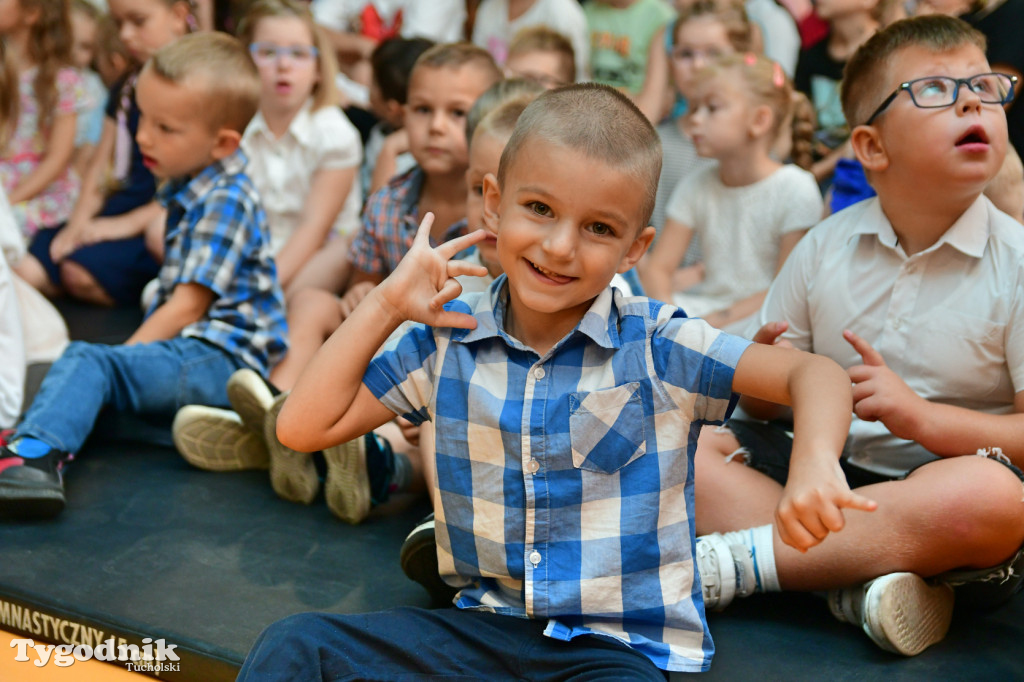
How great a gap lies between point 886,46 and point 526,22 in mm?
1770

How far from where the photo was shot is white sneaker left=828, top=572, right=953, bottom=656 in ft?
3.89

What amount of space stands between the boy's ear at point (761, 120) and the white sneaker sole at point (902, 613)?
126 cm

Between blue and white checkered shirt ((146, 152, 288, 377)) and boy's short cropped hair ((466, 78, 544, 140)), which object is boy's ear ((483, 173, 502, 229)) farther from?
blue and white checkered shirt ((146, 152, 288, 377))

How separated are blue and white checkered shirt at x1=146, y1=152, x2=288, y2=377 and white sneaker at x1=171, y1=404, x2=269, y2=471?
201 mm

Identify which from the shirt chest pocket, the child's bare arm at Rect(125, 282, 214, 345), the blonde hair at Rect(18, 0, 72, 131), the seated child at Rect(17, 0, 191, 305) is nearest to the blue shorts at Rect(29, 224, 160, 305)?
the seated child at Rect(17, 0, 191, 305)

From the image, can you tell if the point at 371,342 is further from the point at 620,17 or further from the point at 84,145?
the point at 84,145

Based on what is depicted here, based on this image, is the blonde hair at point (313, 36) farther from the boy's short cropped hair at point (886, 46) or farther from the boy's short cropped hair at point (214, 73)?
the boy's short cropped hair at point (886, 46)

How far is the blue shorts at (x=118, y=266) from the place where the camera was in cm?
272

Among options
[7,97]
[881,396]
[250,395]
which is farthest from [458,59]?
[7,97]

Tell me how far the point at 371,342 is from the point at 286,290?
1404 mm

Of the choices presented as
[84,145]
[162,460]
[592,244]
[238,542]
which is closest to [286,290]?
[162,460]

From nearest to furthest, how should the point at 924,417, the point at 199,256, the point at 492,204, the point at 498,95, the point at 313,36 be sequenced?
the point at 492,204 < the point at 924,417 < the point at 498,95 < the point at 199,256 < the point at 313,36

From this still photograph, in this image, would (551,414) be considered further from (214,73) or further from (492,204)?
(214,73)

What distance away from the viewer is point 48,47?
9.91 feet
